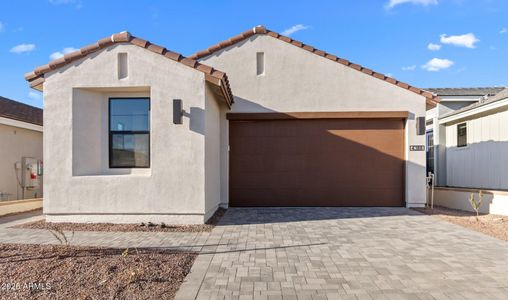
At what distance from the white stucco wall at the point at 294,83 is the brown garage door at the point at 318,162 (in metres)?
0.49

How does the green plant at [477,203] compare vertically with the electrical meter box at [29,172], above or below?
below

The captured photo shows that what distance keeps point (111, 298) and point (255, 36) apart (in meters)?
8.77

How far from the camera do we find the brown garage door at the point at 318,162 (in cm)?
1044

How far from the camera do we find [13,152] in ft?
40.0

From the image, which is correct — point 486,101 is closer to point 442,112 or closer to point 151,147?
point 442,112

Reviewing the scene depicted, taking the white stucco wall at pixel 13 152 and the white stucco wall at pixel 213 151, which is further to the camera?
A: the white stucco wall at pixel 13 152

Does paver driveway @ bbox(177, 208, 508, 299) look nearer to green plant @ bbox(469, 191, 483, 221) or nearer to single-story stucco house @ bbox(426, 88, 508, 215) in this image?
green plant @ bbox(469, 191, 483, 221)

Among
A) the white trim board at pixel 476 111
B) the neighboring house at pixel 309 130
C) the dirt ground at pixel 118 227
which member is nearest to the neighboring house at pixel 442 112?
the white trim board at pixel 476 111

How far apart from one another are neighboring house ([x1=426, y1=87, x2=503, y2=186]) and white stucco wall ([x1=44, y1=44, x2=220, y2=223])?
11929mm

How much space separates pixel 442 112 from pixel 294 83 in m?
8.63

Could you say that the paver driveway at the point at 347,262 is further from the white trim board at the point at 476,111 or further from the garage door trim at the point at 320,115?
the white trim board at the point at 476,111

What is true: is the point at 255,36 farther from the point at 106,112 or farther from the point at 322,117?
the point at 106,112

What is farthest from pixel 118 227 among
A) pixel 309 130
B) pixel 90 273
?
pixel 309 130

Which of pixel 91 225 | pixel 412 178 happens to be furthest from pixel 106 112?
pixel 412 178
